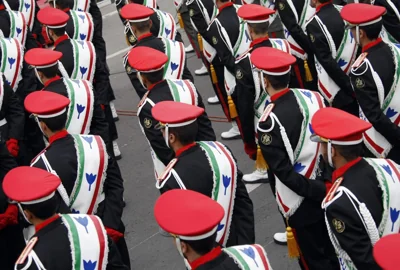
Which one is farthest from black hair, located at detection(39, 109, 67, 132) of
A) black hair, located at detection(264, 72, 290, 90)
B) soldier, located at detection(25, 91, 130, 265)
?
black hair, located at detection(264, 72, 290, 90)

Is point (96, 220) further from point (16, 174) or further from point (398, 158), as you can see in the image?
point (398, 158)

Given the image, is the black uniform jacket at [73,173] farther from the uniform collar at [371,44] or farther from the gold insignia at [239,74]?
the uniform collar at [371,44]

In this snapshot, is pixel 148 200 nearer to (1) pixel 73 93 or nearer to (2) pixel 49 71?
(1) pixel 73 93

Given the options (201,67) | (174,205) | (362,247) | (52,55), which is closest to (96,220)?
(174,205)

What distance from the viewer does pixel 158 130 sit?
579 cm

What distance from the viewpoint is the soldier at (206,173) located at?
4629 mm

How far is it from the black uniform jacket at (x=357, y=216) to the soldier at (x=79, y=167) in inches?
66.3

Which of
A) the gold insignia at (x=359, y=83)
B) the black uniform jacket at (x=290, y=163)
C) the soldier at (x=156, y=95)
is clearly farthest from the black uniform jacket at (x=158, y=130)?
the gold insignia at (x=359, y=83)

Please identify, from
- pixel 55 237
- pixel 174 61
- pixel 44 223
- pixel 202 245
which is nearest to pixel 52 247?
pixel 55 237

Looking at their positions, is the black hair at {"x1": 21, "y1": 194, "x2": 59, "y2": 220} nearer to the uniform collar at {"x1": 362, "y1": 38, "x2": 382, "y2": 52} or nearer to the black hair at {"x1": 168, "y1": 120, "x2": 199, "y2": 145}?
the black hair at {"x1": 168, "y1": 120, "x2": 199, "y2": 145}

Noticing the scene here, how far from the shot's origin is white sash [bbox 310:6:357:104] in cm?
693

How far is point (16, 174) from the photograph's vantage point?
4566 millimetres

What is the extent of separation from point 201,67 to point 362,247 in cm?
668

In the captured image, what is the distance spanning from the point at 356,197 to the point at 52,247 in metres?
1.70
